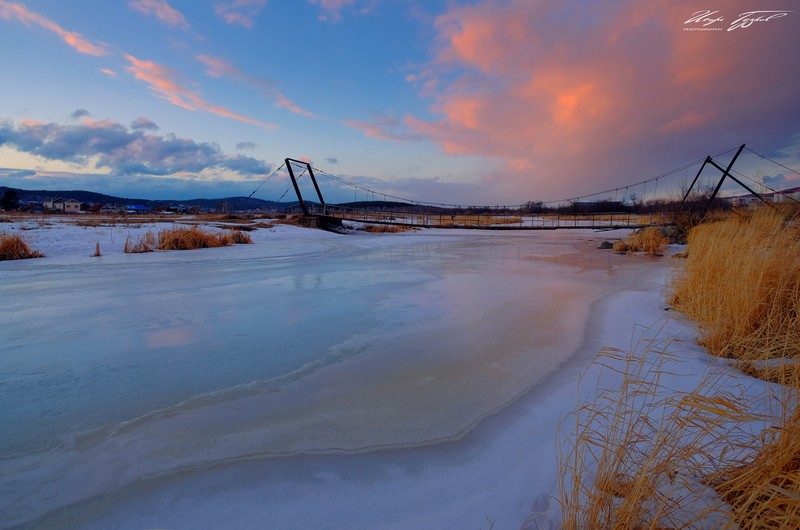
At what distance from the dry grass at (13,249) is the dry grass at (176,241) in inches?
74.6

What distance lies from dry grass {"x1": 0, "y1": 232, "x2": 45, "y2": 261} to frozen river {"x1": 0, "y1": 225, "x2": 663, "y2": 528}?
15.9 ft

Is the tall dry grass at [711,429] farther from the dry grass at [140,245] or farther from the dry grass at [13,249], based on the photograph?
the dry grass at [13,249]

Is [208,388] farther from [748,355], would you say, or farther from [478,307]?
[748,355]

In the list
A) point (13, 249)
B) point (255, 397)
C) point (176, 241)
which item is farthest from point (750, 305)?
point (13, 249)

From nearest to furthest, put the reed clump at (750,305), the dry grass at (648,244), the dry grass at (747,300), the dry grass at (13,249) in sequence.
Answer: the reed clump at (750,305) → the dry grass at (747,300) → the dry grass at (13,249) → the dry grass at (648,244)

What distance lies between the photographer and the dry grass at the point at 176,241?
1070cm

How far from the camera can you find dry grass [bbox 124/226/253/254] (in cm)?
1070

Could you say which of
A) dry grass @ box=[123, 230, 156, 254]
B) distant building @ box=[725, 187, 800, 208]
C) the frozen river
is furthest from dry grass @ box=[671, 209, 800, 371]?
dry grass @ box=[123, 230, 156, 254]

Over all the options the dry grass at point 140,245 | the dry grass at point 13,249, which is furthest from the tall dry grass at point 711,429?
the dry grass at point 13,249

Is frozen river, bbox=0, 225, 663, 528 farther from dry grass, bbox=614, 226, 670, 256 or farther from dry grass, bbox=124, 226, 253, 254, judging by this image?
dry grass, bbox=614, 226, 670, 256

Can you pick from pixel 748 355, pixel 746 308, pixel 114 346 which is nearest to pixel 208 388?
pixel 114 346

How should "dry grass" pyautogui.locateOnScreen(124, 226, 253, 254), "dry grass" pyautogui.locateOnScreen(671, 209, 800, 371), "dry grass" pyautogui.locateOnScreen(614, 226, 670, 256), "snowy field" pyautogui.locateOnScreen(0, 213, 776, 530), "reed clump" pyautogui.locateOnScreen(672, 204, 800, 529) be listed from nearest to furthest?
"snowy field" pyautogui.locateOnScreen(0, 213, 776, 530), "reed clump" pyautogui.locateOnScreen(672, 204, 800, 529), "dry grass" pyautogui.locateOnScreen(671, 209, 800, 371), "dry grass" pyautogui.locateOnScreen(124, 226, 253, 254), "dry grass" pyautogui.locateOnScreen(614, 226, 670, 256)

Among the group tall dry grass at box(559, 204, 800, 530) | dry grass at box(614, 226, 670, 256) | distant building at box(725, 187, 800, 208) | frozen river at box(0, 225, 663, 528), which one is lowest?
frozen river at box(0, 225, 663, 528)

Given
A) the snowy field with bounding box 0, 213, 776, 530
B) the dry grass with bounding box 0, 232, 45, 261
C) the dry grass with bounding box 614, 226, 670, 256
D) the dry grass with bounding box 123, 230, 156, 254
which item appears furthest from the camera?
the dry grass with bounding box 614, 226, 670, 256
